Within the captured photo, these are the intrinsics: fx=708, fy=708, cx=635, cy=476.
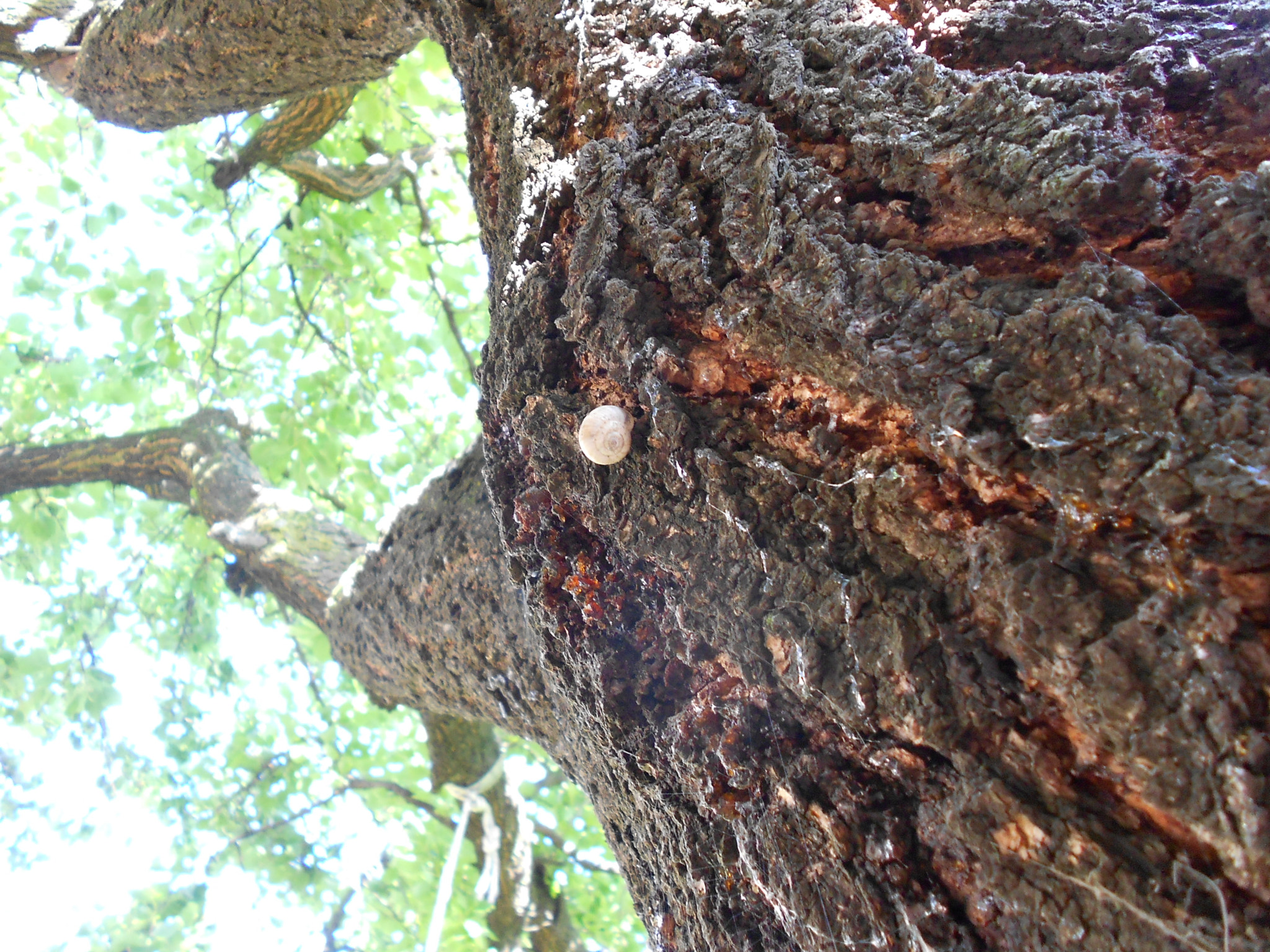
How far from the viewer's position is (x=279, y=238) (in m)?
4.13

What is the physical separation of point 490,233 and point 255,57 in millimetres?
1476

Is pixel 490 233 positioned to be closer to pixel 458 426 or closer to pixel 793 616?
pixel 793 616

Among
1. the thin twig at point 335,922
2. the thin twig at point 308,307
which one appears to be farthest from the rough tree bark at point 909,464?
the thin twig at point 335,922

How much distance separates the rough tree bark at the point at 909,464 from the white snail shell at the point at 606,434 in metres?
0.03

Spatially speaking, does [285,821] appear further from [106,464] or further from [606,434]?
[606,434]

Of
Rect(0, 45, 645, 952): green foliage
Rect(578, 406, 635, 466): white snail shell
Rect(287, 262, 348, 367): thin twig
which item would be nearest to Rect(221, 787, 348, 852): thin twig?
Rect(0, 45, 645, 952): green foliage

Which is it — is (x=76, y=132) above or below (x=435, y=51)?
above

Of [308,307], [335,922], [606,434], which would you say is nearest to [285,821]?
[335,922]

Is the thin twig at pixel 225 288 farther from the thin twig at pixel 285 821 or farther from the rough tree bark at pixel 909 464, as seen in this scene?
the rough tree bark at pixel 909 464

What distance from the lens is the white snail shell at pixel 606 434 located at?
40.1 inches

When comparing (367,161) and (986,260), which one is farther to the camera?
(367,161)

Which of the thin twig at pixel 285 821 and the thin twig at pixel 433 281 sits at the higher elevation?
the thin twig at pixel 433 281

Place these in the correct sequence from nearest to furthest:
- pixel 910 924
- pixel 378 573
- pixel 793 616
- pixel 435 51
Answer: pixel 910 924
pixel 793 616
pixel 378 573
pixel 435 51

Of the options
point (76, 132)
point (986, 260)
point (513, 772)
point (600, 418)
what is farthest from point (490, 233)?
point (76, 132)
